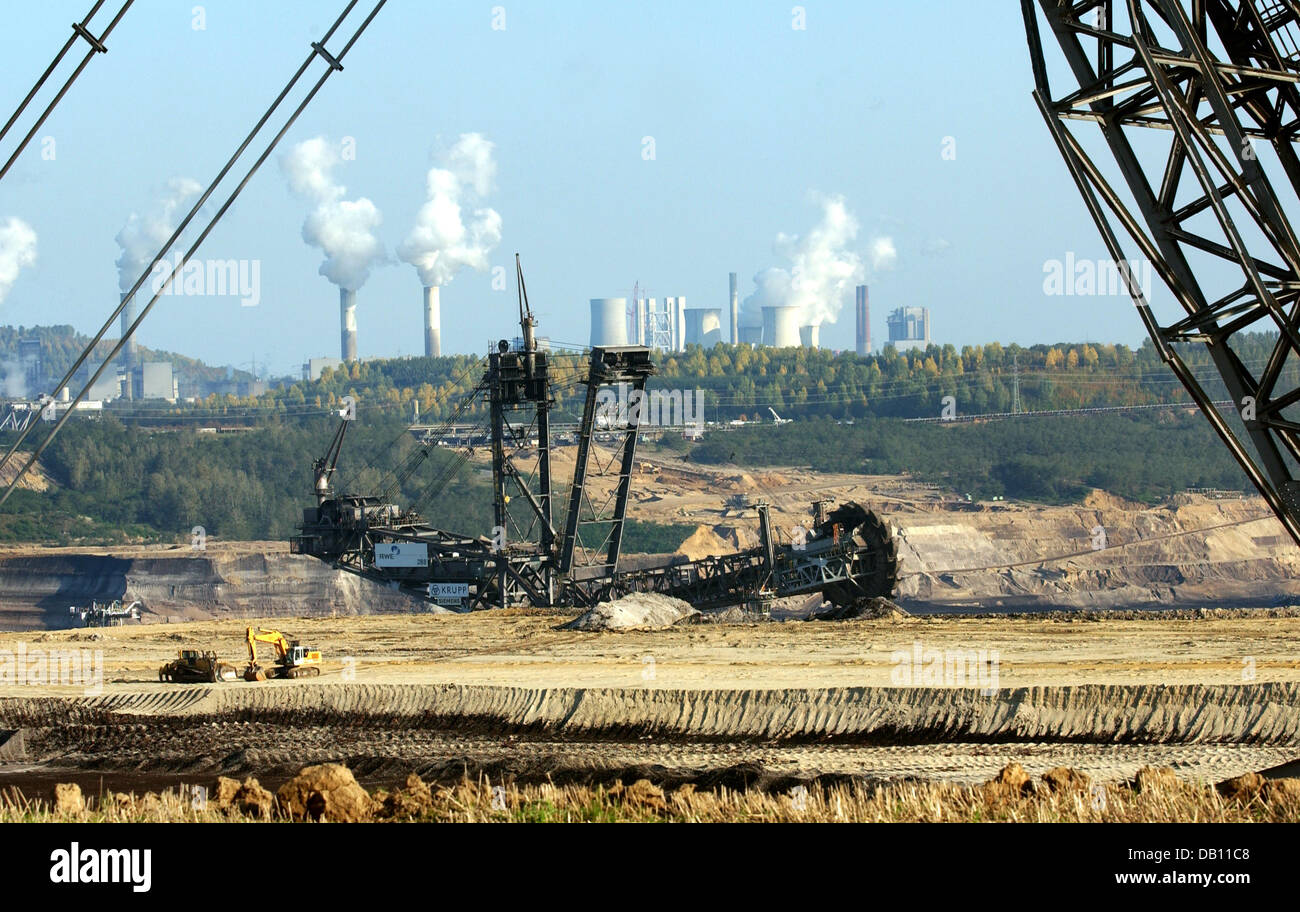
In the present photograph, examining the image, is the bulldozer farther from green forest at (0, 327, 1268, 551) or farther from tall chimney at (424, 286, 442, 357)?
tall chimney at (424, 286, 442, 357)

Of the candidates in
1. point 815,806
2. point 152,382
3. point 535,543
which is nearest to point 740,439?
point 535,543

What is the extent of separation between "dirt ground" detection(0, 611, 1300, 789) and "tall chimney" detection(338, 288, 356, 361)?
114800mm

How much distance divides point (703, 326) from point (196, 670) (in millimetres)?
173567

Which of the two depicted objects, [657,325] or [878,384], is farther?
[657,325]

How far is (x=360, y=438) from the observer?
333 feet

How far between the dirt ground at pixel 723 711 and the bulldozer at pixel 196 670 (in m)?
0.61

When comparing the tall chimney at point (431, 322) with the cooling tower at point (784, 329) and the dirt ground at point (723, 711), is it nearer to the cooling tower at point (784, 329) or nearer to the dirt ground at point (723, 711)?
the cooling tower at point (784, 329)

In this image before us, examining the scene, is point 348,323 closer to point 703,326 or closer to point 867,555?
point 703,326

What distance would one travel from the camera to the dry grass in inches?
Answer: 412

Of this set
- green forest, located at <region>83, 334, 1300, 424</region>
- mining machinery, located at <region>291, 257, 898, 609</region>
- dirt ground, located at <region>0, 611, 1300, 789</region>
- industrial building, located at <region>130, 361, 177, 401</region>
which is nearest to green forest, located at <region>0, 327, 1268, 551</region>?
green forest, located at <region>83, 334, 1300, 424</region>

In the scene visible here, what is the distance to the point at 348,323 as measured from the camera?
142 m

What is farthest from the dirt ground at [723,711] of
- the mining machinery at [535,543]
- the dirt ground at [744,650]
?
the mining machinery at [535,543]
